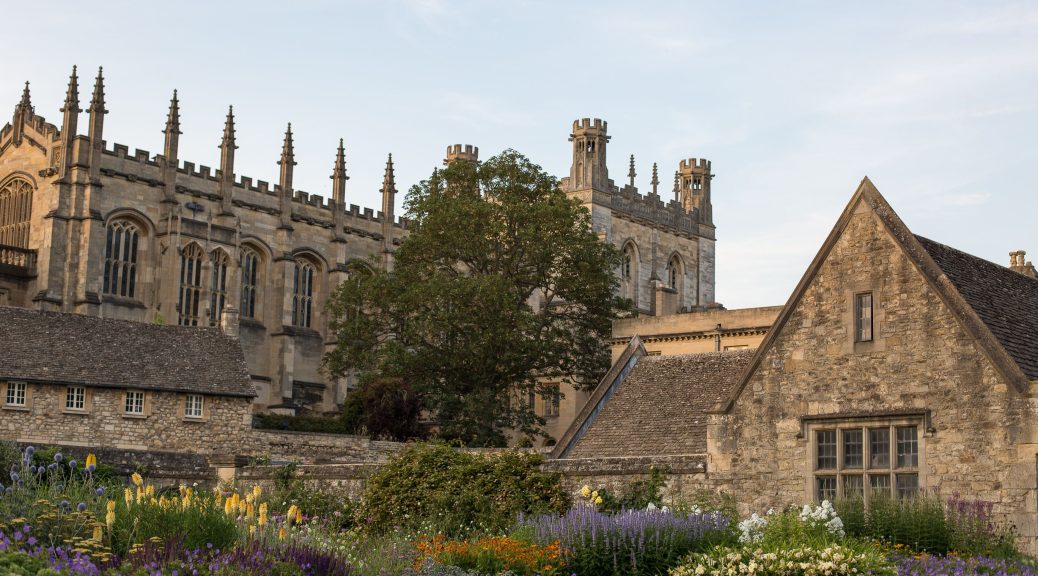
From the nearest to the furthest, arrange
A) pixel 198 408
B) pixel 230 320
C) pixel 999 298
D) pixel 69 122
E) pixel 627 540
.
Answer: pixel 627 540 → pixel 999 298 → pixel 198 408 → pixel 230 320 → pixel 69 122

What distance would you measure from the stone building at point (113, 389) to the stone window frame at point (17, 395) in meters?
0.03

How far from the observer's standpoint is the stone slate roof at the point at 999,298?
65.5ft

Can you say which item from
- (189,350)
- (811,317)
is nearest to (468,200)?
(189,350)

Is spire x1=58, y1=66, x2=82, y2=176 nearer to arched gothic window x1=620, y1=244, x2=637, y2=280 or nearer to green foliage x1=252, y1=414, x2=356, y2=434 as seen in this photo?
green foliage x1=252, y1=414, x2=356, y2=434

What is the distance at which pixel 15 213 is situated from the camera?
2694 inches

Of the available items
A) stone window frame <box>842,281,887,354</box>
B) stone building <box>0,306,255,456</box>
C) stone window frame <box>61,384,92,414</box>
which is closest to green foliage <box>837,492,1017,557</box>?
stone window frame <box>842,281,887,354</box>

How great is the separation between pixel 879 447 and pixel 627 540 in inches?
231

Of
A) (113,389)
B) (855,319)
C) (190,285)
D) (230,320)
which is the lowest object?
(113,389)

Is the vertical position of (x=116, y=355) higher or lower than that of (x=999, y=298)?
lower

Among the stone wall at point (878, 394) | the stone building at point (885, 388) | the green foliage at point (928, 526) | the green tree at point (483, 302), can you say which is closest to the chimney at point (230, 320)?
the green tree at point (483, 302)

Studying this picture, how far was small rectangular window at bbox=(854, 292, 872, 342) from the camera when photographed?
2098 centimetres

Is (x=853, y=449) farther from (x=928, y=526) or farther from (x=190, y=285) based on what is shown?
(x=190, y=285)

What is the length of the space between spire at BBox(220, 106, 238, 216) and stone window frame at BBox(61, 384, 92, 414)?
3572 centimetres

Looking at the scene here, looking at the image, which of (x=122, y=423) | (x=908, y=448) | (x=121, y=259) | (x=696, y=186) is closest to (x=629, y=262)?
(x=696, y=186)
